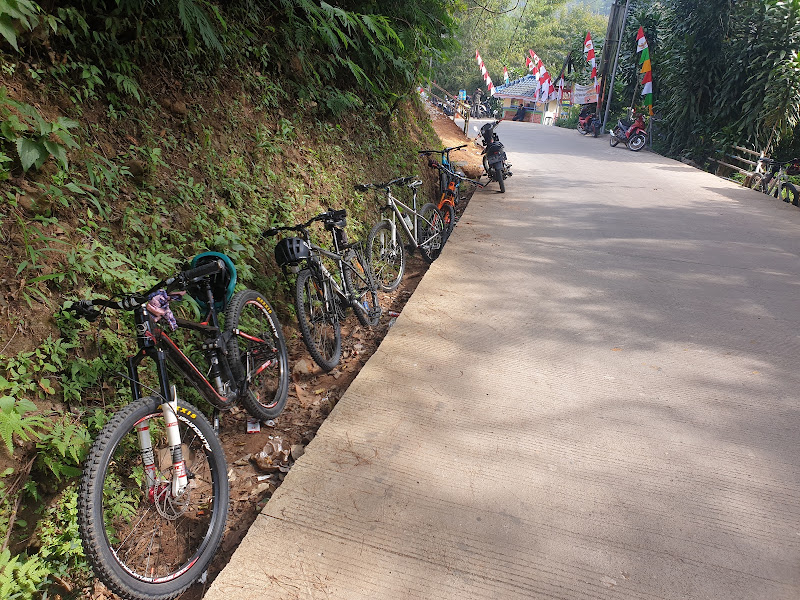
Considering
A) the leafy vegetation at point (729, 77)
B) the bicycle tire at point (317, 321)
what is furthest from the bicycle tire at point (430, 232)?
the leafy vegetation at point (729, 77)

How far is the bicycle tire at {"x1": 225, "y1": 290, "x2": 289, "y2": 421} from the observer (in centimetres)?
298

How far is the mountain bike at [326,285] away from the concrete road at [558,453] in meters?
0.39

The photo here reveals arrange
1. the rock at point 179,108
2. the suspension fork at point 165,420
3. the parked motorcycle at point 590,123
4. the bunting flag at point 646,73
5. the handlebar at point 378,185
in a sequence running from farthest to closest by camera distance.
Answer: the parked motorcycle at point 590,123 < the bunting flag at point 646,73 < the handlebar at point 378,185 < the rock at point 179,108 < the suspension fork at point 165,420

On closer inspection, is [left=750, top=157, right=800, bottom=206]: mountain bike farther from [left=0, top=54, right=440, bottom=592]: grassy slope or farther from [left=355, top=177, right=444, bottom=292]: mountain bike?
[left=0, top=54, right=440, bottom=592]: grassy slope

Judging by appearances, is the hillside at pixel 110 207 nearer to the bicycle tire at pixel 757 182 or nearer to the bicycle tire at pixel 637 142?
the bicycle tire at pixel 757 182

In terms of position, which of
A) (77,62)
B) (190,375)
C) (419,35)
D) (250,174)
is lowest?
(190,375)

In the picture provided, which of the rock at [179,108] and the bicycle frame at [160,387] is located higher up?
the rock at [179,108]

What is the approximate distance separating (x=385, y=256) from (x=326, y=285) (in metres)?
1.77

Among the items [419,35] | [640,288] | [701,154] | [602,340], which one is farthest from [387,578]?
[701,154]

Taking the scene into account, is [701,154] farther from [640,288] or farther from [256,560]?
[256,560]

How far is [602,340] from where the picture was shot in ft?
13.9

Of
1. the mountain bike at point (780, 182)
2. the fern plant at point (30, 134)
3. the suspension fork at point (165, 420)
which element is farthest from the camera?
the mountain bike at point (780, 182)

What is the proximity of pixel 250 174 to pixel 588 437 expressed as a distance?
10.7 feet

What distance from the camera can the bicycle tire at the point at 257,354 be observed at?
298 centimetres
